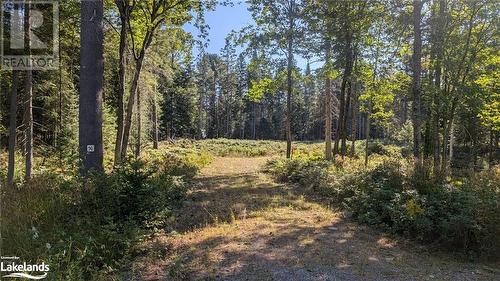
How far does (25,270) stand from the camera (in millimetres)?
3736

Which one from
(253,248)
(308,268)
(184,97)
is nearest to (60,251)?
(253,248)

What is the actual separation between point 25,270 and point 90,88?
3644 mm

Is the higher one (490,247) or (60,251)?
(60,251)

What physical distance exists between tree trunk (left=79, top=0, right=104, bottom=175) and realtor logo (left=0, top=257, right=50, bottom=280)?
2.69 metres

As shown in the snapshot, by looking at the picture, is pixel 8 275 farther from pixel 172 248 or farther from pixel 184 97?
pixel 184 97

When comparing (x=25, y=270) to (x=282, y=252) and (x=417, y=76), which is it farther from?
(x=417, y=76)

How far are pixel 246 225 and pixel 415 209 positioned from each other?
3.02 metres

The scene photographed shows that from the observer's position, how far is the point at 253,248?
5.18 metres

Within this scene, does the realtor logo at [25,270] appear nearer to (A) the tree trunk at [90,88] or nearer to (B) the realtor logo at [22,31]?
(A) the tree trunk at [90,88]

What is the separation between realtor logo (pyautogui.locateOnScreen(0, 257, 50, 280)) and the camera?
363 centimetres

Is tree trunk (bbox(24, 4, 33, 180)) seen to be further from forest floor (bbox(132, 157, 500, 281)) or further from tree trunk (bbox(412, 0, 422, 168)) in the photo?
tree trunk (bbox(412, 0, 422, 168))

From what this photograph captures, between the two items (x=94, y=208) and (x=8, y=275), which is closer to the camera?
Answer: (x=8, y=275)

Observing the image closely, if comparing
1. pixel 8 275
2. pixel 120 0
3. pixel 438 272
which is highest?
pixel 120 0

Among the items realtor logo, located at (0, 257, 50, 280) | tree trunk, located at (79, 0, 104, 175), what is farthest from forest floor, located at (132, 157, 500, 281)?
tree trunk, located at (79, 0, 104, 175)
